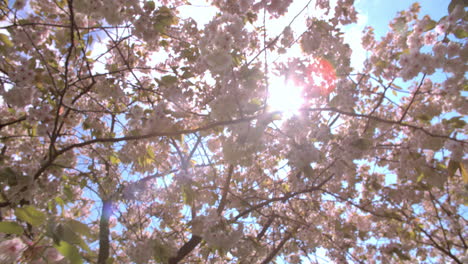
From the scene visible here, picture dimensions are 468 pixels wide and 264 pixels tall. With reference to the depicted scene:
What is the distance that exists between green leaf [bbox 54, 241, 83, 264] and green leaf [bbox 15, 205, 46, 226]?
11 cm

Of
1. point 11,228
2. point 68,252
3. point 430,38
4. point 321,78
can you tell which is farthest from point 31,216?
point 430,38

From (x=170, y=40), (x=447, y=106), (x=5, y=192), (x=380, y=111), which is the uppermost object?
(x=170, y=40)

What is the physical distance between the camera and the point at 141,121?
126 inches

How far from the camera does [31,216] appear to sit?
84cm

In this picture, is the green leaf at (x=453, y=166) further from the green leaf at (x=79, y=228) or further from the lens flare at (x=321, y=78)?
the green leaf at (x=79, y=228)

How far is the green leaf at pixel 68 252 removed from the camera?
79 centimetres

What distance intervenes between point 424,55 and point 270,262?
445 cm

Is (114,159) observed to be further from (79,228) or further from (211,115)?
(79,228)

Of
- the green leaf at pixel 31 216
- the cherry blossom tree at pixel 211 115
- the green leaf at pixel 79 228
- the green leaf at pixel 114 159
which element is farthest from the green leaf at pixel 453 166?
the green leaf at pixel 114 159

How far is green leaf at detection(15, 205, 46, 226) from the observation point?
817 millimetres

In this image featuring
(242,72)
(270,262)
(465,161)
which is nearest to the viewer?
(242,72)

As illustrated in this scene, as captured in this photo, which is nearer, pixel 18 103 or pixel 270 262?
pixel 18 103

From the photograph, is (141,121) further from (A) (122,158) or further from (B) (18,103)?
(B) (18,103)

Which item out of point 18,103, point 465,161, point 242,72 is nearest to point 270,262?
point 465,161
